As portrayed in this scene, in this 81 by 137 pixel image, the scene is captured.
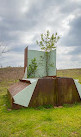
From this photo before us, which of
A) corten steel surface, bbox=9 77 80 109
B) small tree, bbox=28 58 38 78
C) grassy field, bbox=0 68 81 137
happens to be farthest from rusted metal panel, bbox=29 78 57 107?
small tree, bbox=28 58 38 78

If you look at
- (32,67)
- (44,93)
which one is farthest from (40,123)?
(32,67)

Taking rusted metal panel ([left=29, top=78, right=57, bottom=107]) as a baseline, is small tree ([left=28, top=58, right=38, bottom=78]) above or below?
above

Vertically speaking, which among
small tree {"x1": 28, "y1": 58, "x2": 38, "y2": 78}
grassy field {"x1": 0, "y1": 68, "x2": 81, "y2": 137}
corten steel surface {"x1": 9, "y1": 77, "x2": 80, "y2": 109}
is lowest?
grassy field {"x1": 0, "y1": 68, "x2": 81, "y2": 137}

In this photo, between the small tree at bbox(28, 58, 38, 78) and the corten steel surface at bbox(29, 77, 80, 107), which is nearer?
the corten steel surface at bbox(29, 77, 80, 107)

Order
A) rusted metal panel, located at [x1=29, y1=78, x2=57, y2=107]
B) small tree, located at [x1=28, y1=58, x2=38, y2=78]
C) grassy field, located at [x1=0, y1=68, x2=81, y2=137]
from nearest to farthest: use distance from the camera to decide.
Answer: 1. grassy field, located at [x1=0, y1=68, x2=81, y2=137]
2. rusted metal panel, located at [x1=29, y1=78, x2=57, y2=107]
3. small tree, located at [x1=28, y1=58, x2=38, y2=78]

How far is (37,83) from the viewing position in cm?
507

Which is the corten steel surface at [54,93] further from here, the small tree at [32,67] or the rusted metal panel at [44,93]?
the small tree at [32,67]

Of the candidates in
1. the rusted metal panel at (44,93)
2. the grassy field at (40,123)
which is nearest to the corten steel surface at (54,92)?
the rusted metal panel at (44,93)

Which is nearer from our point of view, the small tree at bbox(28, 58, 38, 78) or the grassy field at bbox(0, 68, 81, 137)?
the grassy field at bbox(0, 68, 81, 137)

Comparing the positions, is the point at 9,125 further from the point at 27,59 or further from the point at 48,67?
the point at 48,67

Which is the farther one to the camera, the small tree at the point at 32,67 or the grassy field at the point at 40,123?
the small tree at the point at 32,67

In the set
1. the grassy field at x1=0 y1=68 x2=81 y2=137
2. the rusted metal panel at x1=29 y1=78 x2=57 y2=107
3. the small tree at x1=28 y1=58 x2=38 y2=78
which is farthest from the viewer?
the small tree at x1=28 y1=58 x2=38 y2=78

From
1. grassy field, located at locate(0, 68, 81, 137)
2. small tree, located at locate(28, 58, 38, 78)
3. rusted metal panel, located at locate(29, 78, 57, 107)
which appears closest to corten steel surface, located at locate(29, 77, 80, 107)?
rusted metal panel, located at locate(29, 78, 57, 107)

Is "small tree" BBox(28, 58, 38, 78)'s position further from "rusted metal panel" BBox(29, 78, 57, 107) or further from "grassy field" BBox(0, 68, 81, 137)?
"grassy field" BBox(0, 68, 81, 137)
